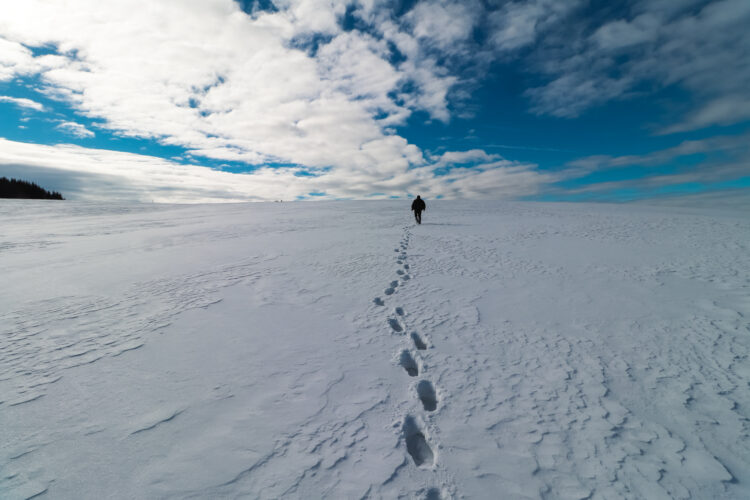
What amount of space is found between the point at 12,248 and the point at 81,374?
12.8 m

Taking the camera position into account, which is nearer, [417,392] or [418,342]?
[417,392]

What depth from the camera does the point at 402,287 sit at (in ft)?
22.2

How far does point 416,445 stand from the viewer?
2.96 m

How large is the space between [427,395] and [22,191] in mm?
102033

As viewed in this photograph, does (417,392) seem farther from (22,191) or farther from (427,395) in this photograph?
(22,191)

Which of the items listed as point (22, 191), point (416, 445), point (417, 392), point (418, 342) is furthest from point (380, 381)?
point (22, 191)

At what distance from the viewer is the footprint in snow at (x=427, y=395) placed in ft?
11.2

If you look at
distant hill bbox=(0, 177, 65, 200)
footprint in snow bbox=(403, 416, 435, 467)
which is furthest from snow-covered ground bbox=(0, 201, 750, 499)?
distant hill bbox=(0, 177, 65, 200)

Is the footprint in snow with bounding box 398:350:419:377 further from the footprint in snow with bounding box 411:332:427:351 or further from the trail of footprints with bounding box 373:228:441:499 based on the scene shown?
the footprint in snow with bounding box 411:332:427:351

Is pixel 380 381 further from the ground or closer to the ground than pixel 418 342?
closer to the ground

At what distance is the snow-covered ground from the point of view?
257 centimetres

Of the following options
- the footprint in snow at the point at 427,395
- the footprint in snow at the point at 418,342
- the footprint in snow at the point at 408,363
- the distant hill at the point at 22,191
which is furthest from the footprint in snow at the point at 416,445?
the distant hill at the point at 22,191

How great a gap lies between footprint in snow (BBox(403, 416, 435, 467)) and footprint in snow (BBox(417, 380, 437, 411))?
0.93ft

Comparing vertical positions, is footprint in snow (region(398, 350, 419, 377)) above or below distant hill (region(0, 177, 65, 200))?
below
